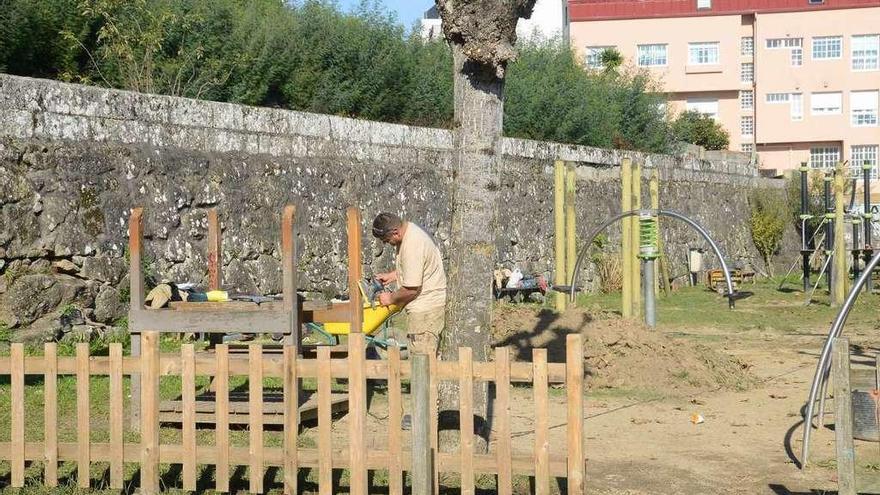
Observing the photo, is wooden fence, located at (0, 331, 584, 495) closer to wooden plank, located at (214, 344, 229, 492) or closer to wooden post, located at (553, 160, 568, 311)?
wooden plank, located at (214, 344, 229, 492)

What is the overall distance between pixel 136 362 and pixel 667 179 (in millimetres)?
20937

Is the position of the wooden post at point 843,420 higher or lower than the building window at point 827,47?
lower

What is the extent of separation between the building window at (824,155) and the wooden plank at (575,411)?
5456cm

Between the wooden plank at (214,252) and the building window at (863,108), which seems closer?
the wooden plank at (214,252)

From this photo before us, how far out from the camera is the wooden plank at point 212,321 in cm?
857

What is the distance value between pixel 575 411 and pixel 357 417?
1111mm

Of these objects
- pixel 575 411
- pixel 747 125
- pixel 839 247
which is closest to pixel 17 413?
pixel 575 411

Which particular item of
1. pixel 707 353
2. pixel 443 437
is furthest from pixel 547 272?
pixel 443 437

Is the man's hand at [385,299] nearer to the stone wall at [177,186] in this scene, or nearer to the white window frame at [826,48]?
the stone wall at [177,186]

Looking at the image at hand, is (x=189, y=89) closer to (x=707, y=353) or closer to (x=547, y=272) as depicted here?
(x=547, y=272)

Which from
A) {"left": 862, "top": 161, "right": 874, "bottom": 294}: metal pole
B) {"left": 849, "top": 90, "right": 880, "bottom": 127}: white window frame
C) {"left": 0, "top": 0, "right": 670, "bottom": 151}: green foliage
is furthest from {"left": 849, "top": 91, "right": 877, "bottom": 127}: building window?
{"left": 862, "top": 161, "right": 874, "bottom": 294}: metal pole

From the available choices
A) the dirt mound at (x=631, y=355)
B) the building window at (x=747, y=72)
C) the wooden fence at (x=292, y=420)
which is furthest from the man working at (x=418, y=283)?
the building window at (x=747, y=72)

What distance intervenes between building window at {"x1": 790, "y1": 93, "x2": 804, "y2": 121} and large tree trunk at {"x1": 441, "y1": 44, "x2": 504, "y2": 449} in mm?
52753

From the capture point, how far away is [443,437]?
774 centimetres
